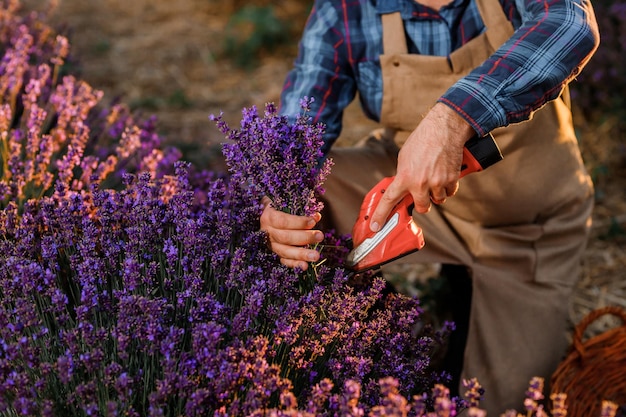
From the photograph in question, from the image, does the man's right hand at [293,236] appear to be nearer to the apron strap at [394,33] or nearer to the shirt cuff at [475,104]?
the shirt cuff at [475,104]

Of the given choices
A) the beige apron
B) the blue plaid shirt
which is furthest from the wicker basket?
the blue plaid shirt

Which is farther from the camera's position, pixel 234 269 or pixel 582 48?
pixel 582 48

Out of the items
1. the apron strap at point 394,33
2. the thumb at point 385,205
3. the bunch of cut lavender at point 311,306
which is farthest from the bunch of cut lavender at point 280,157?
the apron strap at point 394,33

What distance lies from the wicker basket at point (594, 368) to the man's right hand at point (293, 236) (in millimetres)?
976

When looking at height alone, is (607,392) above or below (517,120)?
below

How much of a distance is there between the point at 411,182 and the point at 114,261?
695mm

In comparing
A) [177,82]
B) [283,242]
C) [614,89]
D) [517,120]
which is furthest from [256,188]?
[177,82]

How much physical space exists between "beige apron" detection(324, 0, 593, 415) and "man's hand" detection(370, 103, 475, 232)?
557 millimetres

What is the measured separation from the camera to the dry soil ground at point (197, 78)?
3.43 metres

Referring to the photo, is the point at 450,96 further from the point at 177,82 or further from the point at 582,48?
the point at 177,82

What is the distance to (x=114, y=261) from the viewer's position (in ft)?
5.34

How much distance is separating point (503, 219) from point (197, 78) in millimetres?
3590

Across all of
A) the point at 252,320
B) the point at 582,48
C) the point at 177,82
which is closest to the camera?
the point at 252,320

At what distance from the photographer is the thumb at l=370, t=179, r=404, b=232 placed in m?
1.68
